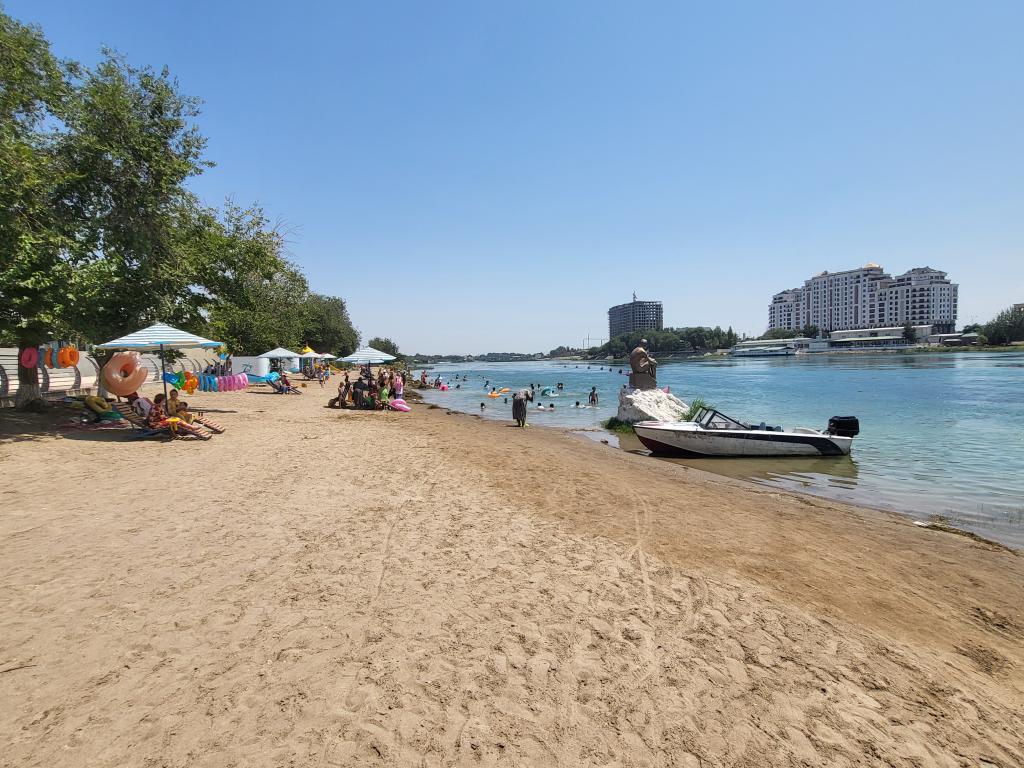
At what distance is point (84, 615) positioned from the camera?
12.6 feet

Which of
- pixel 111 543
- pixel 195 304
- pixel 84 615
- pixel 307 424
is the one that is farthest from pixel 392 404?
pixel 84 615

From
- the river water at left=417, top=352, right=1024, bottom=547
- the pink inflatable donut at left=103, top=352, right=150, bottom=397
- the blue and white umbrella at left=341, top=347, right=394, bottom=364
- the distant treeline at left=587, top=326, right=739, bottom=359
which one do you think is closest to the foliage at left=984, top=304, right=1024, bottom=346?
the distant treeline at left=587, top=326, right=739, bottom=359

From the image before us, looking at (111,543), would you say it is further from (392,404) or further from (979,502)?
(392,404)

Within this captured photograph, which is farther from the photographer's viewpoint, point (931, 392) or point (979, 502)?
point (931, 392)

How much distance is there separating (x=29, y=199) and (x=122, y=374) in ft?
15.6

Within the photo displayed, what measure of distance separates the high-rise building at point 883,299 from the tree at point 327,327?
172 meters

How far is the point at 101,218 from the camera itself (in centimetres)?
1285

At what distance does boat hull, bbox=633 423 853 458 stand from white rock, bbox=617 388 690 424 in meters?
4.30

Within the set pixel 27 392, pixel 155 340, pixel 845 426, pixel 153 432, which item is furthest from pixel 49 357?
pixel 845 426

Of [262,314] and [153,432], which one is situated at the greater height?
[262,314]

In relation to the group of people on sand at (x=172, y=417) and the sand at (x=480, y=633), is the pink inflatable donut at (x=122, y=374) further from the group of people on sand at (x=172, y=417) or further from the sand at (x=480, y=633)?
the sand at (x=480, y=633)

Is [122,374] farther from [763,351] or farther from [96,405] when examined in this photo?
[763,351]

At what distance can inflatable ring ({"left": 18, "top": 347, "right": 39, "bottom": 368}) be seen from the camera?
1204cm

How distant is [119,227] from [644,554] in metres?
15.9
